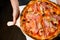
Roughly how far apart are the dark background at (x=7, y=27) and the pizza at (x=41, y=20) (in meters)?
0.04

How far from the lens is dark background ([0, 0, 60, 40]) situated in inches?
33.6

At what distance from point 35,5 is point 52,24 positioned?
0.14 m

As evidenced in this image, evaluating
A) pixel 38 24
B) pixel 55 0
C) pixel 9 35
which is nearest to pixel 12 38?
pixel 9 35

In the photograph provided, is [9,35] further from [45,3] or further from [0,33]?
[45,3]

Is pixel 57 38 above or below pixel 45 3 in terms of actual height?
below

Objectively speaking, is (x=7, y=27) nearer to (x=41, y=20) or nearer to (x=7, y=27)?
(x=7, y=27)

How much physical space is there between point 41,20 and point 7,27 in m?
0.19

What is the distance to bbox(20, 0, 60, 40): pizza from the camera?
0.82 m

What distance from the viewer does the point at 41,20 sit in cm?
84

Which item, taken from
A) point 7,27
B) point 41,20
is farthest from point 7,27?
point 41,20

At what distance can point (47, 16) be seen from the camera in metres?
0.84

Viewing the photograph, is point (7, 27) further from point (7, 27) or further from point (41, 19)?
point (41, 19)

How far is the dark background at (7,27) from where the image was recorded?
85 centimetres

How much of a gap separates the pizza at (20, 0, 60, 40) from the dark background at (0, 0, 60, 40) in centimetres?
4
